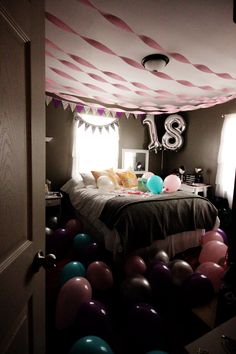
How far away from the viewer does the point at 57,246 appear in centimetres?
254

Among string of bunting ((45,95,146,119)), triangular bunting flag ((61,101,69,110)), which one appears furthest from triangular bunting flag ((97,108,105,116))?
triangular bunting flag ((61,101,69,110))

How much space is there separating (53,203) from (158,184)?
5.50 feet

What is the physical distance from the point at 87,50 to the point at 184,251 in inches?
99.9

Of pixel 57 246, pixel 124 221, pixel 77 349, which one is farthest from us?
pixel 57 246

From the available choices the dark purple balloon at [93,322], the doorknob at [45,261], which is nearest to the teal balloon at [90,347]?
the dark purple balloon at [93,322]

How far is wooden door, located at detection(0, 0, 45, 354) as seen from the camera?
0.54m

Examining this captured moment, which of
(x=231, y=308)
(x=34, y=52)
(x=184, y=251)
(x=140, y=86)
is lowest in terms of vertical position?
(x=184, y=251)

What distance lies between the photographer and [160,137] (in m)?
→ 5.07

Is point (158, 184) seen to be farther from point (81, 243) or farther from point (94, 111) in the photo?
point (94, 111)

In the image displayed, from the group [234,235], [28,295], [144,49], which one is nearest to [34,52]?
[28,295]

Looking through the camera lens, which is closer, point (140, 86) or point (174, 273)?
point (174, 273)

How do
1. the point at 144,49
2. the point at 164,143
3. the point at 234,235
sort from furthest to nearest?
the point at 164,143
the point at 144,49
the point at 234,235

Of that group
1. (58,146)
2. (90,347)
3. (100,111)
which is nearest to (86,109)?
(100,111)

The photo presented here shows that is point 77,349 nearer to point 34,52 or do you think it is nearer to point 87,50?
→ point 34,52
